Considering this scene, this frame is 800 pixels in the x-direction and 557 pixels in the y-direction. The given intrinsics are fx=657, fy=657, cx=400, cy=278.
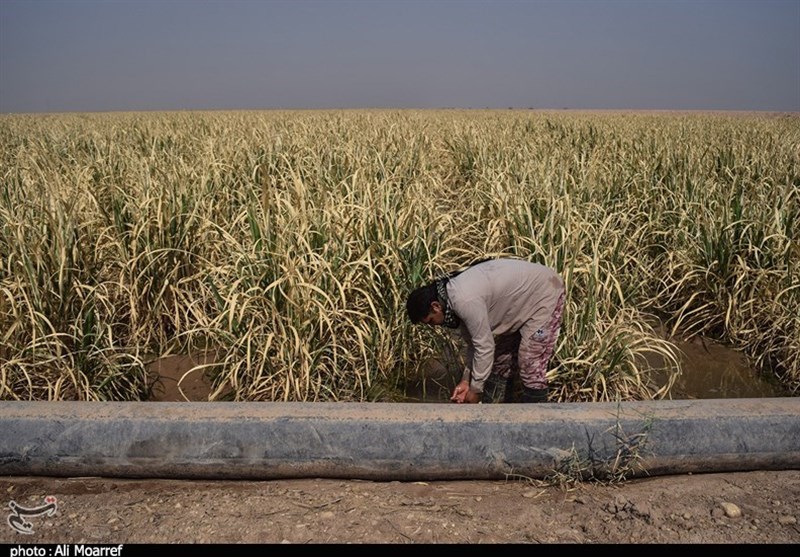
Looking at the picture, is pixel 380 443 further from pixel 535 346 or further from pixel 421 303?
pixel 535 346

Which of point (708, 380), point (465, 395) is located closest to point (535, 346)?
point (465, 395)

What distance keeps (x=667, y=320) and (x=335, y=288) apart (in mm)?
1983

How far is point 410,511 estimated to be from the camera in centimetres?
198

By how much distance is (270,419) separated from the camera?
2.14m

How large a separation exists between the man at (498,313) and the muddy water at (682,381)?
0.43 metres

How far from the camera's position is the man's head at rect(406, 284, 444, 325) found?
7.97 feet

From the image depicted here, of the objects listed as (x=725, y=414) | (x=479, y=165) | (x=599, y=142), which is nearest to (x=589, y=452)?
(x=725, y=414)

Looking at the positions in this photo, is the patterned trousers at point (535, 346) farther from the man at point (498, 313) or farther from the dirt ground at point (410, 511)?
the dirt ground at point (410, 511)

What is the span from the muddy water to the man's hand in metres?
0.32

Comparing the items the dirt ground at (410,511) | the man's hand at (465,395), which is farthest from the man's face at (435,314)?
the dirt ground at (410,511)

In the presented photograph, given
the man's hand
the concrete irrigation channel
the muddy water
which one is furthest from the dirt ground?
the muddy water

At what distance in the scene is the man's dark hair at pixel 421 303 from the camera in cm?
243

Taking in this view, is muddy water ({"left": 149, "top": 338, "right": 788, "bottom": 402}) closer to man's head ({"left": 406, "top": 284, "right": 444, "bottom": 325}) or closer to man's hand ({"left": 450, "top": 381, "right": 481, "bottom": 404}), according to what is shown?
man's hand ({"left": 450, "top": 381, "right": 481, "bottom": 404})
